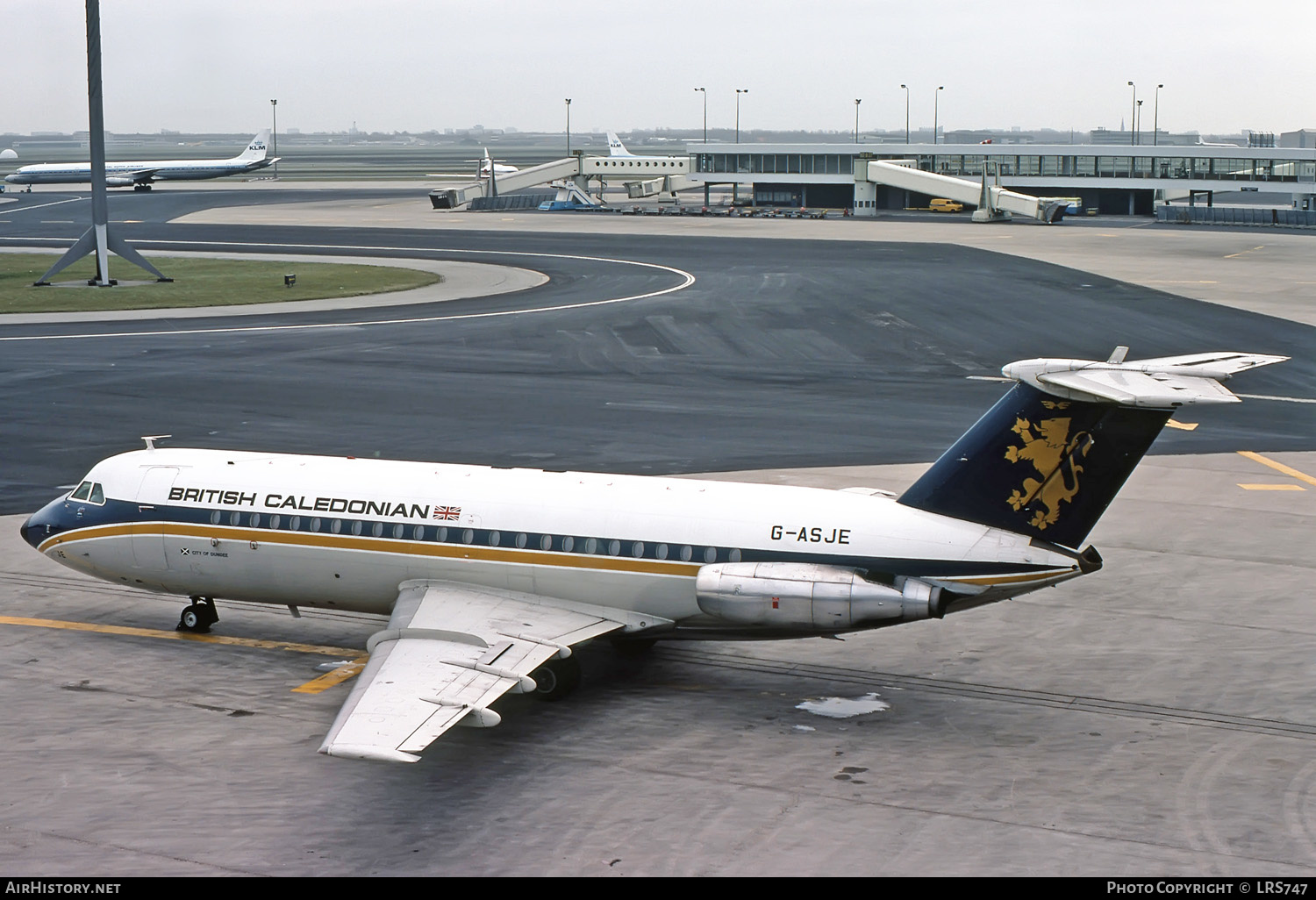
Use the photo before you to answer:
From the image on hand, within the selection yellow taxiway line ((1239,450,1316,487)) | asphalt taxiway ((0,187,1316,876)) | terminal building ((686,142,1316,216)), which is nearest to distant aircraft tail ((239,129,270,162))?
terminal building ((686,142,1316,216))

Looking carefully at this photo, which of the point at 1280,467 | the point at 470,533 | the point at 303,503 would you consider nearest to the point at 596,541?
the point at 470,533

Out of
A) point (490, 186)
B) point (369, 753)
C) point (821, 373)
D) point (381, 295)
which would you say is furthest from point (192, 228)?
point (369, 753)

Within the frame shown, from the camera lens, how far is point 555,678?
23.2m

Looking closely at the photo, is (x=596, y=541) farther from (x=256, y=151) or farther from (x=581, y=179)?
(x=256, y=151)

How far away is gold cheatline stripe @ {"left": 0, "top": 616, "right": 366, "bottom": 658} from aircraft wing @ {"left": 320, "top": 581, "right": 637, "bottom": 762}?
275 centimetres

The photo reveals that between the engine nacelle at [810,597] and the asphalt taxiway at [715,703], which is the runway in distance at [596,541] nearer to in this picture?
the engine nacelle at [810,597]

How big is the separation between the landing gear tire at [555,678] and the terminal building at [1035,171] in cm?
12010

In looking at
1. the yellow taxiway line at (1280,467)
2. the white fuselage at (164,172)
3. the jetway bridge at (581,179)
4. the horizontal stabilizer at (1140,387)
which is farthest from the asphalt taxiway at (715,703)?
the white fuselage at (164,172)

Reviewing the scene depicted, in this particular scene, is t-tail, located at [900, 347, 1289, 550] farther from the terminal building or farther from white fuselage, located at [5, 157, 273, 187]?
white fuselage, located at [5, 157, 273, 187]

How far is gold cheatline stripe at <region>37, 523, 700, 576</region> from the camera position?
23234 millimetres

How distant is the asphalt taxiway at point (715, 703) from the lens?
17.9 metres

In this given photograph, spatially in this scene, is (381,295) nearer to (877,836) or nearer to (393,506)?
(393,506)
